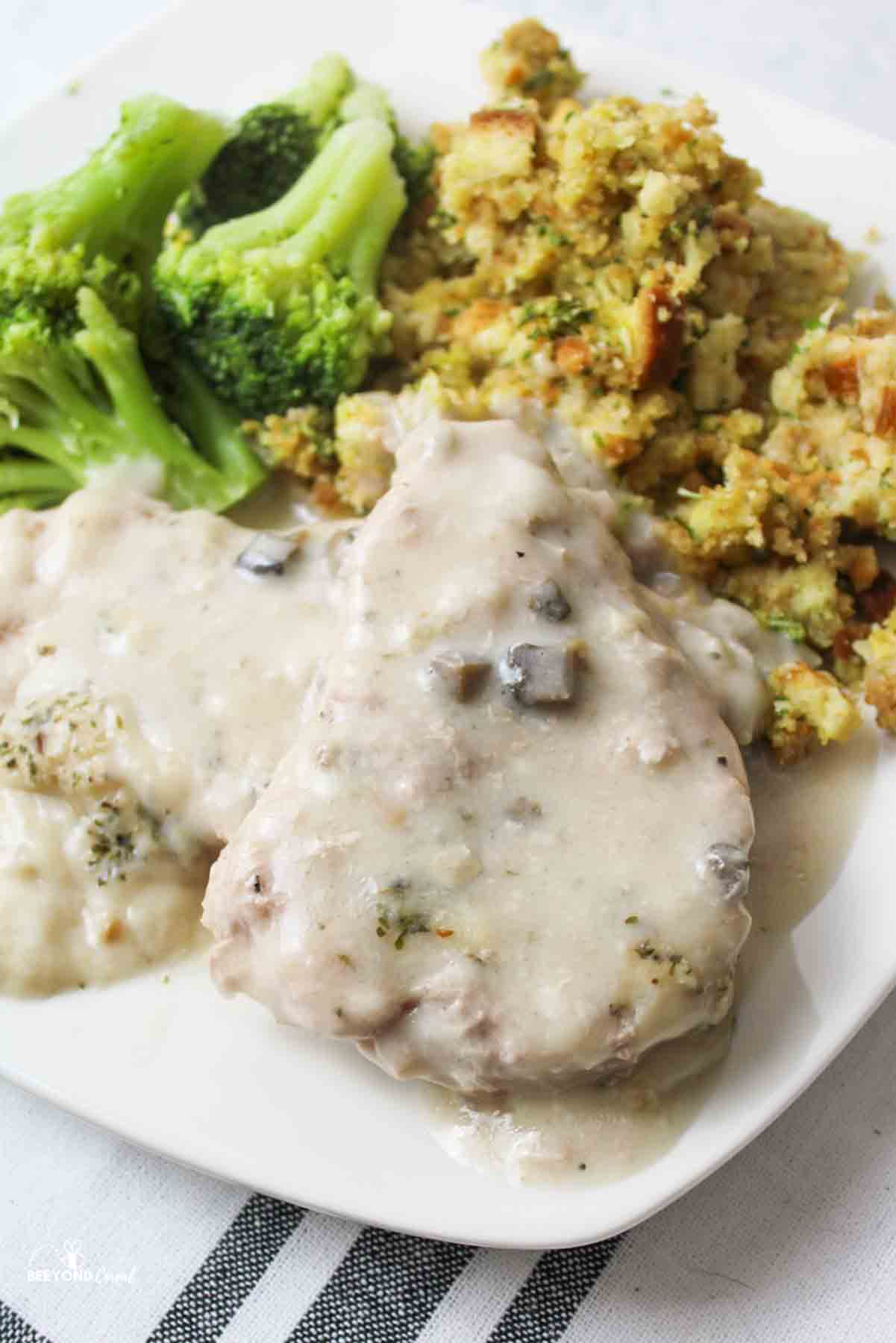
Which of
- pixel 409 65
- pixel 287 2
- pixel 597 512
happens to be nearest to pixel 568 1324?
pixel 597 512

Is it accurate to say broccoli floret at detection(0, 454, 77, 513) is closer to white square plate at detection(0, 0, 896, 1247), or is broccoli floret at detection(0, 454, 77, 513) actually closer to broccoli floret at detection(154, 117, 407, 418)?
broccoli floret at detection(154, 117, 407, 418)

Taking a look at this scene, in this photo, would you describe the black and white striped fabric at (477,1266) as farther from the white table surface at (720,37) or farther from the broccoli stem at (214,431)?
the white table surface at (720,37)

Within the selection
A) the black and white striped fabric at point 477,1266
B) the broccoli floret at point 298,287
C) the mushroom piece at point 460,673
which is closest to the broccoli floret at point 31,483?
the broccoli floret at point 298,287

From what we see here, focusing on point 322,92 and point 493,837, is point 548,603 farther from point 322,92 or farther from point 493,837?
point 322,92

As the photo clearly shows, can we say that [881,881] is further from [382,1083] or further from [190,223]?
[190,223]

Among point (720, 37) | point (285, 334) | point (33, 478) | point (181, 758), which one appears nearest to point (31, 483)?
point (33, 478)
